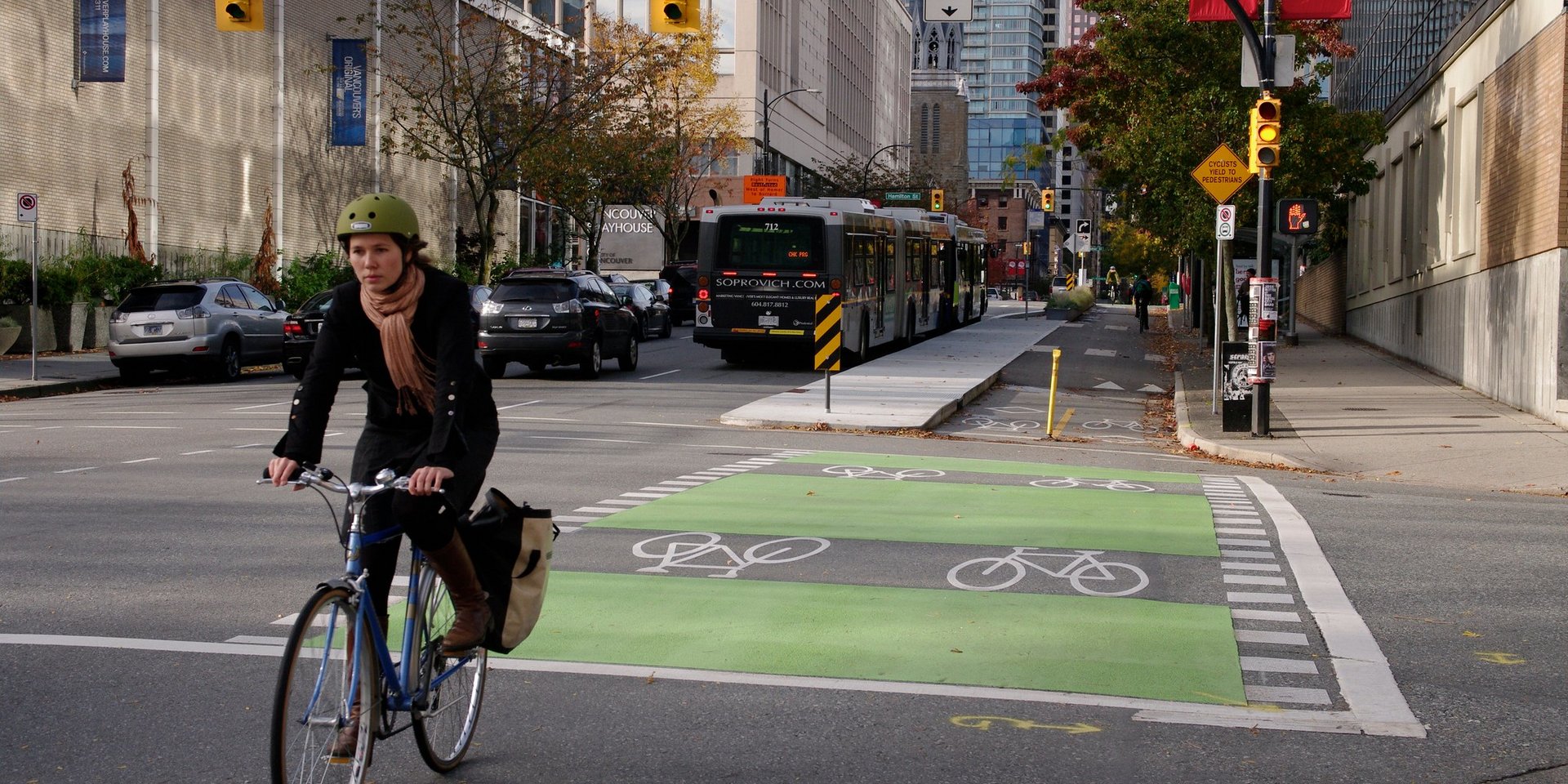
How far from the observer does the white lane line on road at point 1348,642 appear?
658cm

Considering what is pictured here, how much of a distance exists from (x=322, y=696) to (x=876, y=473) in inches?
415

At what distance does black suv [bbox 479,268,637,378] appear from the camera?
89.0ft

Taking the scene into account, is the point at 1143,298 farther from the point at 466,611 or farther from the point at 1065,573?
the point at 466,611

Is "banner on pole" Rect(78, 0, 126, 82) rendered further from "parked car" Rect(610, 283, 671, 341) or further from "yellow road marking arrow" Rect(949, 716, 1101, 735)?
"yellow road marking arrow" Rect(949, 716, 1101, 735)

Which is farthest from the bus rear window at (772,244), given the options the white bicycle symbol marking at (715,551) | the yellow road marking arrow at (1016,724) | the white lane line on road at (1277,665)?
the yellow road marking arrow at (1016,724)

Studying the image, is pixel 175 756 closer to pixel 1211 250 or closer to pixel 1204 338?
pixel 1211 250

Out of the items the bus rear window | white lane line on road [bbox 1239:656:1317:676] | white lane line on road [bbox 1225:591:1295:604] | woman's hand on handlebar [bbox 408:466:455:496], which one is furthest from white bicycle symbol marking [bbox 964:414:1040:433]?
woman's hand on handlebar [bbox 408:466:455:496]

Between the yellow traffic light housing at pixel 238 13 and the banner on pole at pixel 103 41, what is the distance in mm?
11779

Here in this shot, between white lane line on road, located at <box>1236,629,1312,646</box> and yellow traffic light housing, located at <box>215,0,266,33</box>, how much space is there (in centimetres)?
1913

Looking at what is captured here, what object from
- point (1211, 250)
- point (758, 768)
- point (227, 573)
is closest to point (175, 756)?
point (758, 768)

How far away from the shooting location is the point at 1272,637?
805 centimetres

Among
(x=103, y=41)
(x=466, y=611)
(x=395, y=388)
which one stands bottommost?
(x=466, y=611)

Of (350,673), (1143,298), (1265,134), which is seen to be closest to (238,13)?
(1265,134)

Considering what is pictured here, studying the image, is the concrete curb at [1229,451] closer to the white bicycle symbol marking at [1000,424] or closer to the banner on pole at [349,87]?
the white bicycle symbol marking at [1000,424]
